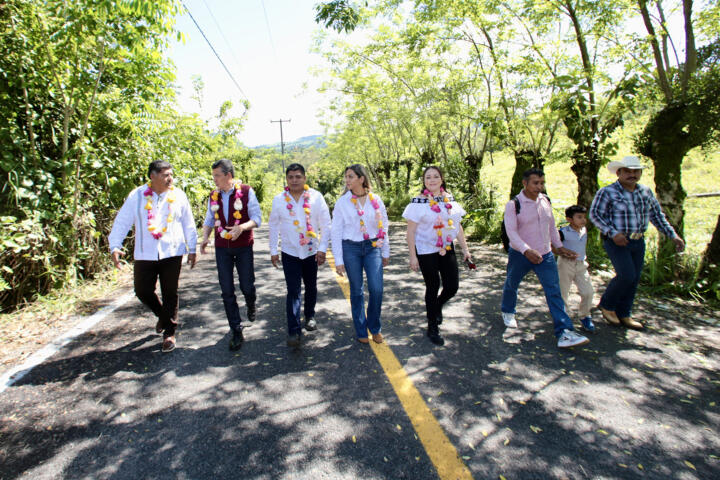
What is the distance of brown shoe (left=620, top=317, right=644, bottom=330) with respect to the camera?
448 cm

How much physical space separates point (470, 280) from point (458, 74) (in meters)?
6.69

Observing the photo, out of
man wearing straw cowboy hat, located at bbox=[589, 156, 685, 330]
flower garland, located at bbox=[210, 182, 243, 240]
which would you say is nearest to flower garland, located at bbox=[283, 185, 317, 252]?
flower garland, located at bbox=[210, 182, 243, 240]

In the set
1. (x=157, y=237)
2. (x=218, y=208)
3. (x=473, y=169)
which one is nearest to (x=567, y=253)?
(x=218, y=208)

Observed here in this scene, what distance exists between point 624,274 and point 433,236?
2.29 meters

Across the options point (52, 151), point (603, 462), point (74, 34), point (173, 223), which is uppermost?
point (74, 34)

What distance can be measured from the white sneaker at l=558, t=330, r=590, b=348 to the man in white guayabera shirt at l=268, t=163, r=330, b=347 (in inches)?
99.2

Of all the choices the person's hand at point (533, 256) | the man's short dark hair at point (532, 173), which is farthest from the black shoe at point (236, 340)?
the man's short dark hair at point (532, 173)

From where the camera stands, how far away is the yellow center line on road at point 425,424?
2.35 metres

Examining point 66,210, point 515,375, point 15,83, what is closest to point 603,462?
point 515,375

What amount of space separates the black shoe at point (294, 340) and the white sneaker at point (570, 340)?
2625 millimetres

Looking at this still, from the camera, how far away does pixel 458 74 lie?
10758 millimetres

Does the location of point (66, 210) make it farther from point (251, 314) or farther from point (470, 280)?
point (470, 280)

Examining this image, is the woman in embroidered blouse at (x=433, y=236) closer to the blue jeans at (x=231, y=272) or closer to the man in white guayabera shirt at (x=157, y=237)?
the blue jeans at (x=231, y=272)

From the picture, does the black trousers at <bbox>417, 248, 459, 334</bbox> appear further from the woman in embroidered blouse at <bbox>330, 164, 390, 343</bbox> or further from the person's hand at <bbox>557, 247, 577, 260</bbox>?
the person's hand at <bbox>557, 247, 577, 260</bbox>
